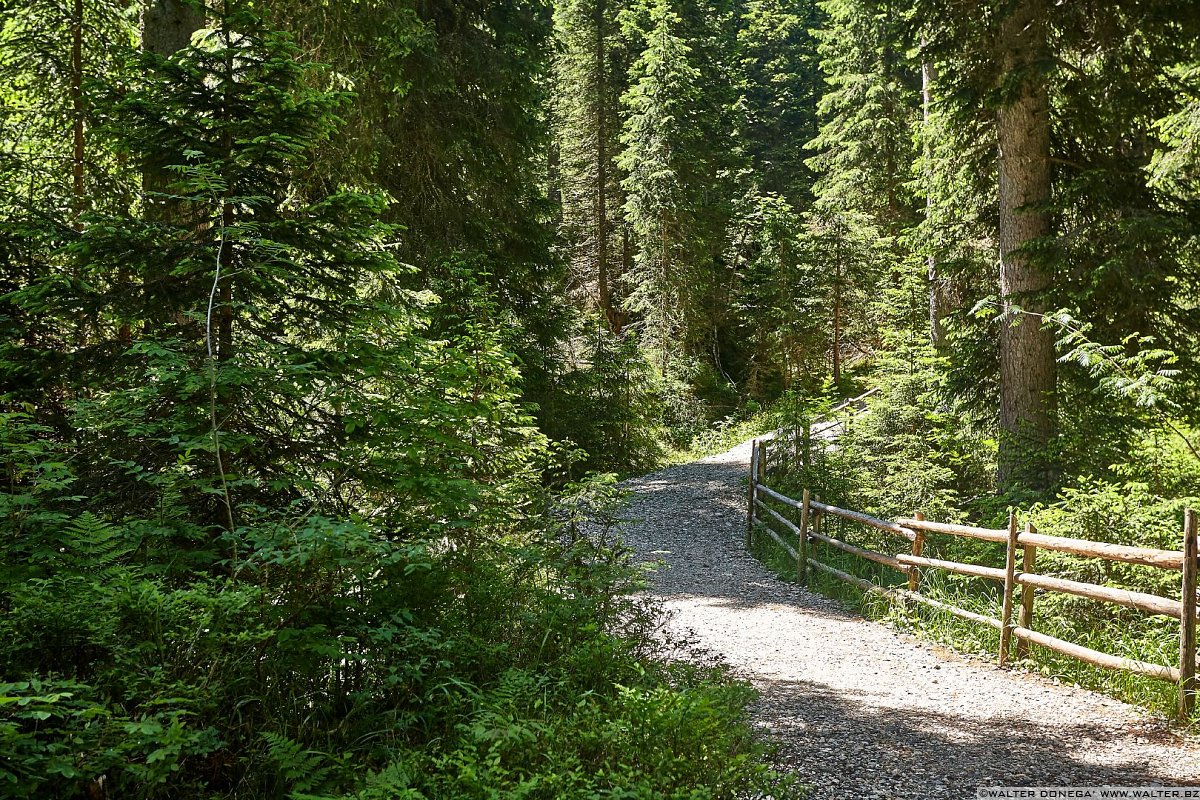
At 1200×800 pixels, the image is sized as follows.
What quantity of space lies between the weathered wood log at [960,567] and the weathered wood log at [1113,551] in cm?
39

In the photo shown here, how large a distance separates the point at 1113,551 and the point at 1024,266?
477 cm

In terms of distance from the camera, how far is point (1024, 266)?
9.61 meters

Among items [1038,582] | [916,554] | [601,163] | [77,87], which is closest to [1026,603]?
[1038,582]

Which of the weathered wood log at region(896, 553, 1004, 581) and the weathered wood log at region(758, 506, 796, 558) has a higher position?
the weathered wood log at region(896, 553, 1004, 581)

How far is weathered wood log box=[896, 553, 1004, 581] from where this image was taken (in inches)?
281

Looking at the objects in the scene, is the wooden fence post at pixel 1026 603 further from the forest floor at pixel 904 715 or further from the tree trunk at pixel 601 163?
the tree trunk at pixel 601 163

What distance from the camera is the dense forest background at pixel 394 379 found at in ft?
11.5

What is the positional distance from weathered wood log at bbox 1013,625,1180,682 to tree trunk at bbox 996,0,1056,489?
3.01 metres

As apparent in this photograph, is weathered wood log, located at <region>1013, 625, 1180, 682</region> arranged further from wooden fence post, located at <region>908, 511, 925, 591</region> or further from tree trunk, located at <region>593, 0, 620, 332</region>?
tree trunk, located at <region>593, 0, 620, 332</region>

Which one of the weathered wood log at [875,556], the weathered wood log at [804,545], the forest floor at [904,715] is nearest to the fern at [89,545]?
the forest floor at [904,715]

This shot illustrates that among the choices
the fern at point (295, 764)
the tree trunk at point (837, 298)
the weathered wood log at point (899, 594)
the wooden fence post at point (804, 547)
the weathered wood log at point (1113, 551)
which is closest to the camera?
the fern at point (295, 764)

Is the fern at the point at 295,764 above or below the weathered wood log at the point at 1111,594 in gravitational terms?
below

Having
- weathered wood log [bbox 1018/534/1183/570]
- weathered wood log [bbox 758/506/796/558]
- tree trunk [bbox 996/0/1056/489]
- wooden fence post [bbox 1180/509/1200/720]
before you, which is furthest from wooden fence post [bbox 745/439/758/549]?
wooden fence post [bbox 1180/509/1200/720]

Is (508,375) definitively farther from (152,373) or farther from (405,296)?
(152,373)
